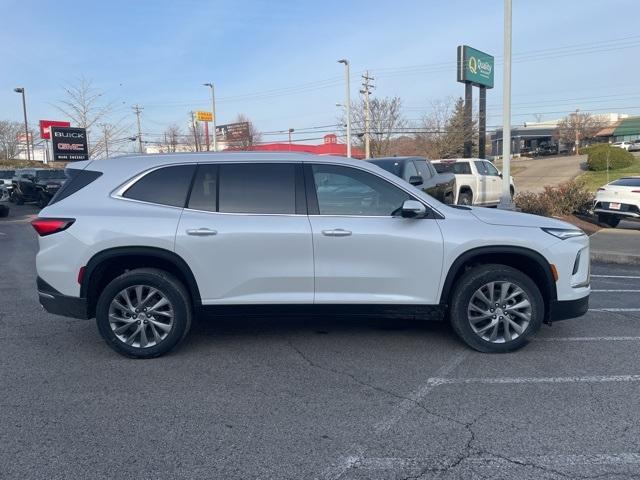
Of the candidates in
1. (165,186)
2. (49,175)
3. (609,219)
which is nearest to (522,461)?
(165,186)

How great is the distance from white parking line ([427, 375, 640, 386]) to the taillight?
11.1ft

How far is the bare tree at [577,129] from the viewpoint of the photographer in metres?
71.1

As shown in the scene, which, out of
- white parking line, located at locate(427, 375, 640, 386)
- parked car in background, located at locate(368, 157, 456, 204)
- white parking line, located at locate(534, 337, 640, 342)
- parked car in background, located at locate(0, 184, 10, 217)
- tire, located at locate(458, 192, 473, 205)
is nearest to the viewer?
white parking line, located at locate(427, 375, 640, 386)

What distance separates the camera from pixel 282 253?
486 cm

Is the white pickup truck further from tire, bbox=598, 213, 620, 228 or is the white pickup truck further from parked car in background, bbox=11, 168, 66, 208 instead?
parked car in background, bbox=11, 168, 66, 208

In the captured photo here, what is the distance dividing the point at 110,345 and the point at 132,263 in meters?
0.76

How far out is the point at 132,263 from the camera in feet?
16.7

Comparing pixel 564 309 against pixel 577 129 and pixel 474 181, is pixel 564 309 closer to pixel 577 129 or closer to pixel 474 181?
pixel 474 181

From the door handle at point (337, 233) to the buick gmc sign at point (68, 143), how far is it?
31.6 m

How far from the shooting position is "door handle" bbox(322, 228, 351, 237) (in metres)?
4.84

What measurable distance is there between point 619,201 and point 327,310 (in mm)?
11761

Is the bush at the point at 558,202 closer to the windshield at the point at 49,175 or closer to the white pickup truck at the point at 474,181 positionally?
the white pickup truck at the point at 474,181

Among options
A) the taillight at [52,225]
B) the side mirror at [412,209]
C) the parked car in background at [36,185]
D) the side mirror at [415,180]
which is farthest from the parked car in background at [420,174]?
the parked car in background at [36,185]

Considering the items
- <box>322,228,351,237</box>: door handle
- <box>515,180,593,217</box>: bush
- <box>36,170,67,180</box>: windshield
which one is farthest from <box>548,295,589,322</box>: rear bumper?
<box>36,170,67,180</box>: windshield
